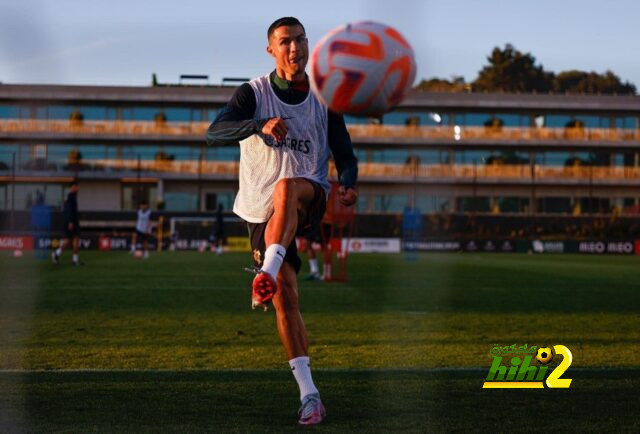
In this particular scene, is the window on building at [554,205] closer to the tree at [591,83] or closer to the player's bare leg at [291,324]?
the tree at [591,83]

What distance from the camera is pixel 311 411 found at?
543 centimetres

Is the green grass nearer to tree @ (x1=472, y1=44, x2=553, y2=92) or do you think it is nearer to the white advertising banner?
the white advertising banner

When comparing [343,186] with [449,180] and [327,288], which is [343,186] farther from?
[449,180]

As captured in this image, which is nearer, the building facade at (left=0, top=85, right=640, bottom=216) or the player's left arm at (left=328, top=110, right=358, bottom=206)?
the player's left arm at (left=328, top=110, right=358, bottom=206)

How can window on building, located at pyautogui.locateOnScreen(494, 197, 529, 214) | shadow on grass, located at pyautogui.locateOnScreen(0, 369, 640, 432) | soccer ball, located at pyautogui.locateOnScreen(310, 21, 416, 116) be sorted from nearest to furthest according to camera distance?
soccer ball, located at pyautogui.locateOnScreen(310, 21, 416, 116) < shadow on grass, located at pyautogui.locateOnScreen(0, 369, 640, 432) < window on building, located at pyautogui.locateOnScreen(494, 197, 529, 214)

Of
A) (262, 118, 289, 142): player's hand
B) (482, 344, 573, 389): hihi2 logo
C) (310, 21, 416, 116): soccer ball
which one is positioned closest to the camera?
(310, 21, 416, 116): soccer ball

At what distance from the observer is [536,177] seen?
6538 centimetres

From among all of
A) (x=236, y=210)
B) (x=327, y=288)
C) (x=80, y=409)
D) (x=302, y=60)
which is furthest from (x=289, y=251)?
(x=327, y=288)

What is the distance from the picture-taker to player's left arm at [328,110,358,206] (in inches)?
239

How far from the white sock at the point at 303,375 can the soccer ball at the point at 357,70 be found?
1.59 m

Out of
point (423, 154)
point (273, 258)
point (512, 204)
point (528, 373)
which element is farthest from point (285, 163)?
point (512, 204)

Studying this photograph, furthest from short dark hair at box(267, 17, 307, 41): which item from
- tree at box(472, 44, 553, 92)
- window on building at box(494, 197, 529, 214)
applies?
tree at box(472, 44, 553, 92)

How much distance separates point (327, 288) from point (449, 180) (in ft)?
141

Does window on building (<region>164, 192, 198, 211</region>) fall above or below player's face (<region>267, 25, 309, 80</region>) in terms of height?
below
